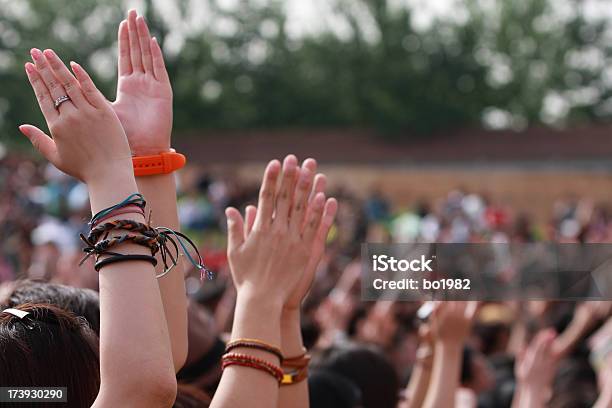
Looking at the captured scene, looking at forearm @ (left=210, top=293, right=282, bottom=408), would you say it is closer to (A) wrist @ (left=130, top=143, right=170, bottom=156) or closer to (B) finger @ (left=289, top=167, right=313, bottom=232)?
(B) finger @ (left=289, top=167, right=313, bottom=232)

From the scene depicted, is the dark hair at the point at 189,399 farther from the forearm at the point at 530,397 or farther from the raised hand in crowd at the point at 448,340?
the forearm at the point at 530,397

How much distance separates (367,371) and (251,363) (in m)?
1.59

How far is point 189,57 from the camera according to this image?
122ft

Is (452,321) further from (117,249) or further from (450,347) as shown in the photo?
(117,249)

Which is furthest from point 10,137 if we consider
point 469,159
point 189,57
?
point 469,159

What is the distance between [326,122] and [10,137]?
480 inches

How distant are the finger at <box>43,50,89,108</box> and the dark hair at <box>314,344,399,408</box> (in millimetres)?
1903

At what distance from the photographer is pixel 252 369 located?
1902 millimetres

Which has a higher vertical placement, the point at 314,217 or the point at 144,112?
the point at 144,112

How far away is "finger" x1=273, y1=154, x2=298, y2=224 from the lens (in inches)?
81.8

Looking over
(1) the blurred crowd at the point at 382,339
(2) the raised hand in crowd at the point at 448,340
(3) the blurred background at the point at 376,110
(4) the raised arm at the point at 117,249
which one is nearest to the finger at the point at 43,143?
(4) the raised arm at the point at 117,249

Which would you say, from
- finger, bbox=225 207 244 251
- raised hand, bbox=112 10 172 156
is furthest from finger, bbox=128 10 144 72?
finger, bbox=225 207 244 251

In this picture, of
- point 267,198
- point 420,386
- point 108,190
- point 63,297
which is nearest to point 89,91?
point 108,190

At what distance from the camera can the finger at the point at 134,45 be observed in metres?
2.18
